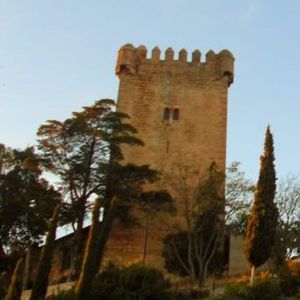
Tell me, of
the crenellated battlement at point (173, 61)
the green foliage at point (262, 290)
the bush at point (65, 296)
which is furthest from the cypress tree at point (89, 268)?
the crenellated battlement at point (173, 61)

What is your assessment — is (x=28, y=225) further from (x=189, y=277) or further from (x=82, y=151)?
(x=189, y=277)

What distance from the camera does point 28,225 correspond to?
106 feet

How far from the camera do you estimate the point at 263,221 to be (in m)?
24.2

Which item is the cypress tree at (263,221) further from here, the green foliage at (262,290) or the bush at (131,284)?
the bush at (131,284)

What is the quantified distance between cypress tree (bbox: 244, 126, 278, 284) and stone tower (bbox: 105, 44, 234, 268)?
9484 millimetres

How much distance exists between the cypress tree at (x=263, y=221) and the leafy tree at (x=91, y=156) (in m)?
7.29

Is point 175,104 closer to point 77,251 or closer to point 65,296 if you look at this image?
point 77,251

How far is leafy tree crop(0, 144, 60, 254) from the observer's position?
3044 centimetres

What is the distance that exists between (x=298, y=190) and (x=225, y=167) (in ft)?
17.8

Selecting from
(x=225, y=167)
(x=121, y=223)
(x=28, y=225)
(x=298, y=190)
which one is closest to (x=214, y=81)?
A: (x=225, y=167)

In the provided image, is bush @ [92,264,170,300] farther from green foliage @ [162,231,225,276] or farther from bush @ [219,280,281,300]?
green foliage @ [162,231,225,276]

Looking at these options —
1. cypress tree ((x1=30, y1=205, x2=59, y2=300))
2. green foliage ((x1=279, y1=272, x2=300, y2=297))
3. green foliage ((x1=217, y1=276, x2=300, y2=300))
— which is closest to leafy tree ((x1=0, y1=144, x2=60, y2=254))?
cypress tree ((x1=30, y1=205, x2=59, y2=300))

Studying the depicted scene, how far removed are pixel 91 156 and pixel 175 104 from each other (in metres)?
7.38

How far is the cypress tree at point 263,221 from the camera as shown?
23891mm
